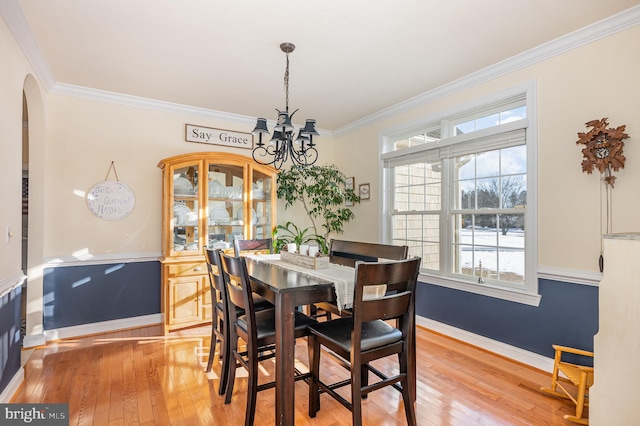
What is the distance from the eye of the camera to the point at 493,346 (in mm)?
3031

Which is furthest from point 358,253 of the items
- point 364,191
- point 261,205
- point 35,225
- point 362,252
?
point 35,225

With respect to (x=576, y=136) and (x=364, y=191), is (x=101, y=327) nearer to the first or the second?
(x=364, y=191)

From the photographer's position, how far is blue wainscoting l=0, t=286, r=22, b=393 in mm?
2207

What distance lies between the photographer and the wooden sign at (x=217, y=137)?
4152 mm

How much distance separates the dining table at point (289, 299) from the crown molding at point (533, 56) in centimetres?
227

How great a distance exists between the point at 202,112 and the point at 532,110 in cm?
349

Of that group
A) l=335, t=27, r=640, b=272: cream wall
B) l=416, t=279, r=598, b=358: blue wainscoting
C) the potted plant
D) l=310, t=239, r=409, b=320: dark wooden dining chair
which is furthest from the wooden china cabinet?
l=335, t=27, r=640, b=272: cream wall

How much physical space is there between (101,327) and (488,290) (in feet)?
12.8

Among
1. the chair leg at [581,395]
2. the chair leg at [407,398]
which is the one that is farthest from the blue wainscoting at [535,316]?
the chair leg at [407,398]

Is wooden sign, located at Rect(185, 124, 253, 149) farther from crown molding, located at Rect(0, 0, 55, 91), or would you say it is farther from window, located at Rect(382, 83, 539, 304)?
window, located at Rect(382, 83, 539, 304)

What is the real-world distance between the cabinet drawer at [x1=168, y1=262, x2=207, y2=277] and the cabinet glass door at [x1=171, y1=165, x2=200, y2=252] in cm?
17

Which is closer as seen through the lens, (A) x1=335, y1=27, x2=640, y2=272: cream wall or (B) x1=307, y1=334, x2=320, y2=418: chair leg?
(B) x1=307, y1=334, x2=320, y2=418: chair leg

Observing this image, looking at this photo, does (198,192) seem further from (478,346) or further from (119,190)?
(478,346)

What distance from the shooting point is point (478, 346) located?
10.3ft
